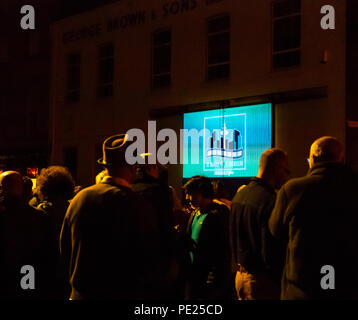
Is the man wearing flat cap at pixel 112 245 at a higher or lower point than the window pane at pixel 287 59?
lower

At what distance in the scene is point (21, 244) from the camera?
4.21 meters

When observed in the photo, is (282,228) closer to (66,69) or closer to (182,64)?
(182,64)

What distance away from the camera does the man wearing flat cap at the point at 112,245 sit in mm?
3252

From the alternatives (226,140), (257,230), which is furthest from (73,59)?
(257,230)

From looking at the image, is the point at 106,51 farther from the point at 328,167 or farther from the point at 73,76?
the point at 328,167

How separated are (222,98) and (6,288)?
13102mm

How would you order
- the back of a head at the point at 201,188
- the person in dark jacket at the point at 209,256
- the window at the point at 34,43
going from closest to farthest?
the person in dark jacket at the point at 209,256
the back of a head at the point at 201,188
the window at the point at 34,43

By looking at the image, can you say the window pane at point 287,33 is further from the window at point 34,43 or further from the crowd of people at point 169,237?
the window at point 34,43

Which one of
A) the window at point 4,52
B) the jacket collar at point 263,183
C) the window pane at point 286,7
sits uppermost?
the window at point 4,52

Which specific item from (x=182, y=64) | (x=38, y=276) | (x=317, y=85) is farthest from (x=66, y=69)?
(x=38, y=276)

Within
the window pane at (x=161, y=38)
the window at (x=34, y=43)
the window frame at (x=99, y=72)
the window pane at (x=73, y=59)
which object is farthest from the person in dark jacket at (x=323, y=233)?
the window at (x=34, y=43)

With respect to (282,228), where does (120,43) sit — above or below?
above

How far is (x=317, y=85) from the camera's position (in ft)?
46.8

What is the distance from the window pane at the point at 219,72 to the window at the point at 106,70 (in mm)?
4948
